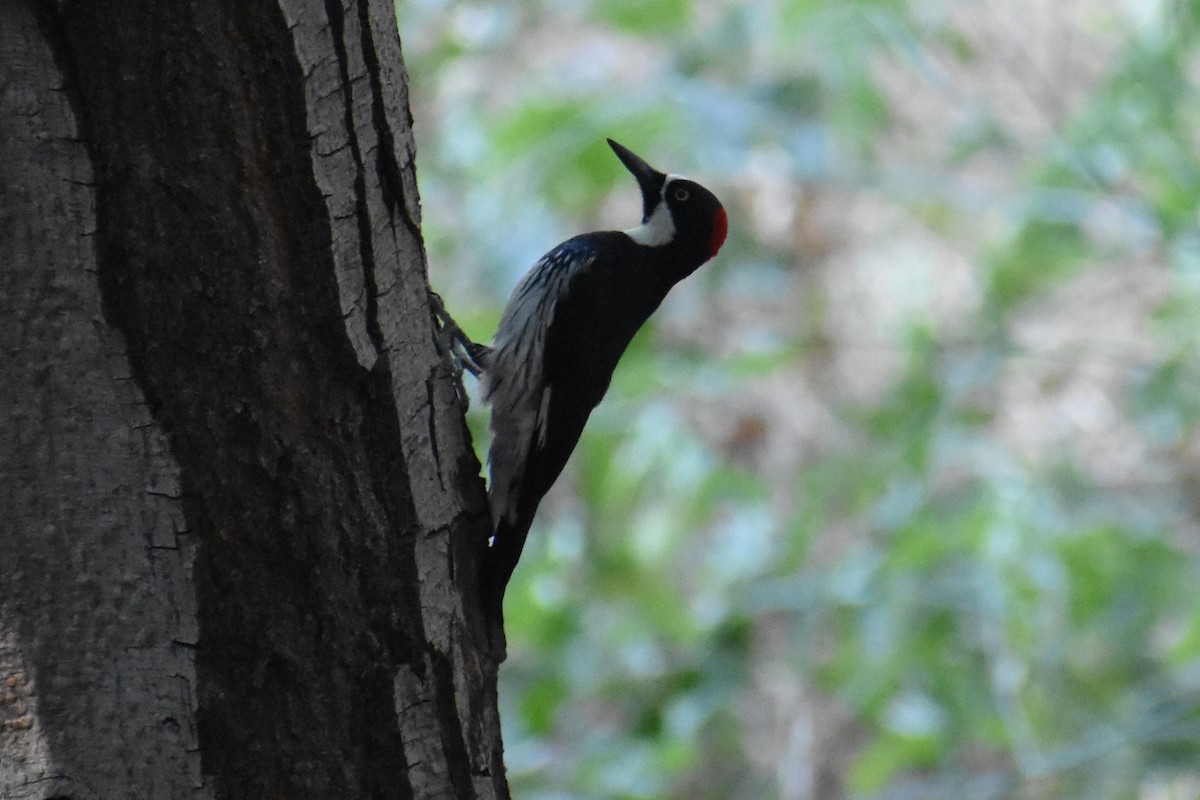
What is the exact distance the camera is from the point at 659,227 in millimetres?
3879

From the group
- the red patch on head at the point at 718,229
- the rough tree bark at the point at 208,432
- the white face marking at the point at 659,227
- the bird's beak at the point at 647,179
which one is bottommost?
the rough tree bark at the point at 208,432

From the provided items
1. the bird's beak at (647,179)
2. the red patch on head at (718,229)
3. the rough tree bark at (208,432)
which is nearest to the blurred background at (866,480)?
the bird's beak at (647,179)

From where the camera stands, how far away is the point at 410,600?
165 centimetres

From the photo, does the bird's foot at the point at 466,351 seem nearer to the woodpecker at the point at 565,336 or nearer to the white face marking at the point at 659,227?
the woodpecker at the point at 565,336

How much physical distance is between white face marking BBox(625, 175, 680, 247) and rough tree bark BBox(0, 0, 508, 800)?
2.12m

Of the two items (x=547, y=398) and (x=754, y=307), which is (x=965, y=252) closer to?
(x=754, y=307)

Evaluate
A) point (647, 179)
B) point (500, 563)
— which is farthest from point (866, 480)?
point (500, 563)

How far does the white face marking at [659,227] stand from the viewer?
3.78 metres

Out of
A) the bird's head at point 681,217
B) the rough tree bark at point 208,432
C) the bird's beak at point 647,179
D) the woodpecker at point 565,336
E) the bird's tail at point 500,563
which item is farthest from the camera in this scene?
the bird's beak at point 647,179

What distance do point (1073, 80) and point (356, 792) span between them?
8.13 meters

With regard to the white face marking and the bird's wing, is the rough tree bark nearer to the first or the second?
the bird's wing

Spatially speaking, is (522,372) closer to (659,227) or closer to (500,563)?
(659,227)

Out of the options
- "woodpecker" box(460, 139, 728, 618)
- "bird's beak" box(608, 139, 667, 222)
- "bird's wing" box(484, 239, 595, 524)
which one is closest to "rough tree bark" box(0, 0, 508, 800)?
"woodpecker" box(460, 139, 728, 618)

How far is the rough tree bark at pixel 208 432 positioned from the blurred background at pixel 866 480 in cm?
252
